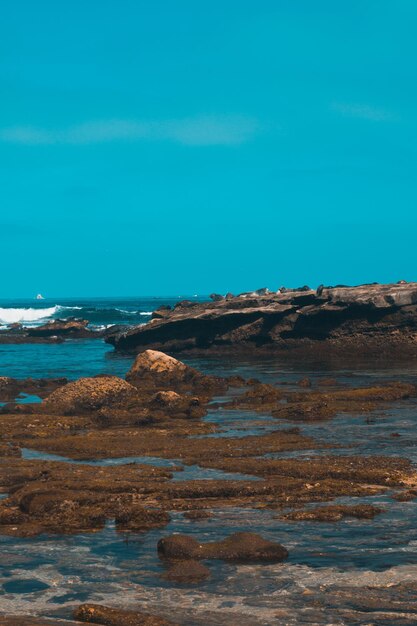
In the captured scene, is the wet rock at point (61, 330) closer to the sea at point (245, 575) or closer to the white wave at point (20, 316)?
the white wave at point (20, 316)

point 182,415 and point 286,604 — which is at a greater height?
point 182,415

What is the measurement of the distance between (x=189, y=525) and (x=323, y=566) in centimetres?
271

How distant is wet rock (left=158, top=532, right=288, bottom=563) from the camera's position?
10.7 m

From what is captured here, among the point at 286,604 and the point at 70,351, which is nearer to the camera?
the point at 286,604

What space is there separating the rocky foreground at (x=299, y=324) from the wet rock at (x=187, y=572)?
41.6 m

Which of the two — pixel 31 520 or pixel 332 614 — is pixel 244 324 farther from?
pixel 332 614

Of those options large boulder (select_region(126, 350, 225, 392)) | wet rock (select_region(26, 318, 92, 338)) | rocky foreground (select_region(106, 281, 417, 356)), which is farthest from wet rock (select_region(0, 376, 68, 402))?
wet rock (select_region(26, 318, 92, 338))

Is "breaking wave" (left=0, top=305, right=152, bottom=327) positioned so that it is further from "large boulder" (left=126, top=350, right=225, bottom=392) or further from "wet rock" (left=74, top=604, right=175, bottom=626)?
"wet rock" (left=74, top=604, right=175, bottom=626)

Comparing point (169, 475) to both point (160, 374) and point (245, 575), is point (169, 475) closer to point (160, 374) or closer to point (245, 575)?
point (245, 575)

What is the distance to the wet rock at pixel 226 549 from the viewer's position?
10.7 metres

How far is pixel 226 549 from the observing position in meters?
10.8

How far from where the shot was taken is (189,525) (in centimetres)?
1244

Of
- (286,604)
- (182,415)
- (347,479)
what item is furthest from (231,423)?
(286,604)

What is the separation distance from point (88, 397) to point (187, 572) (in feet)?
58.1
